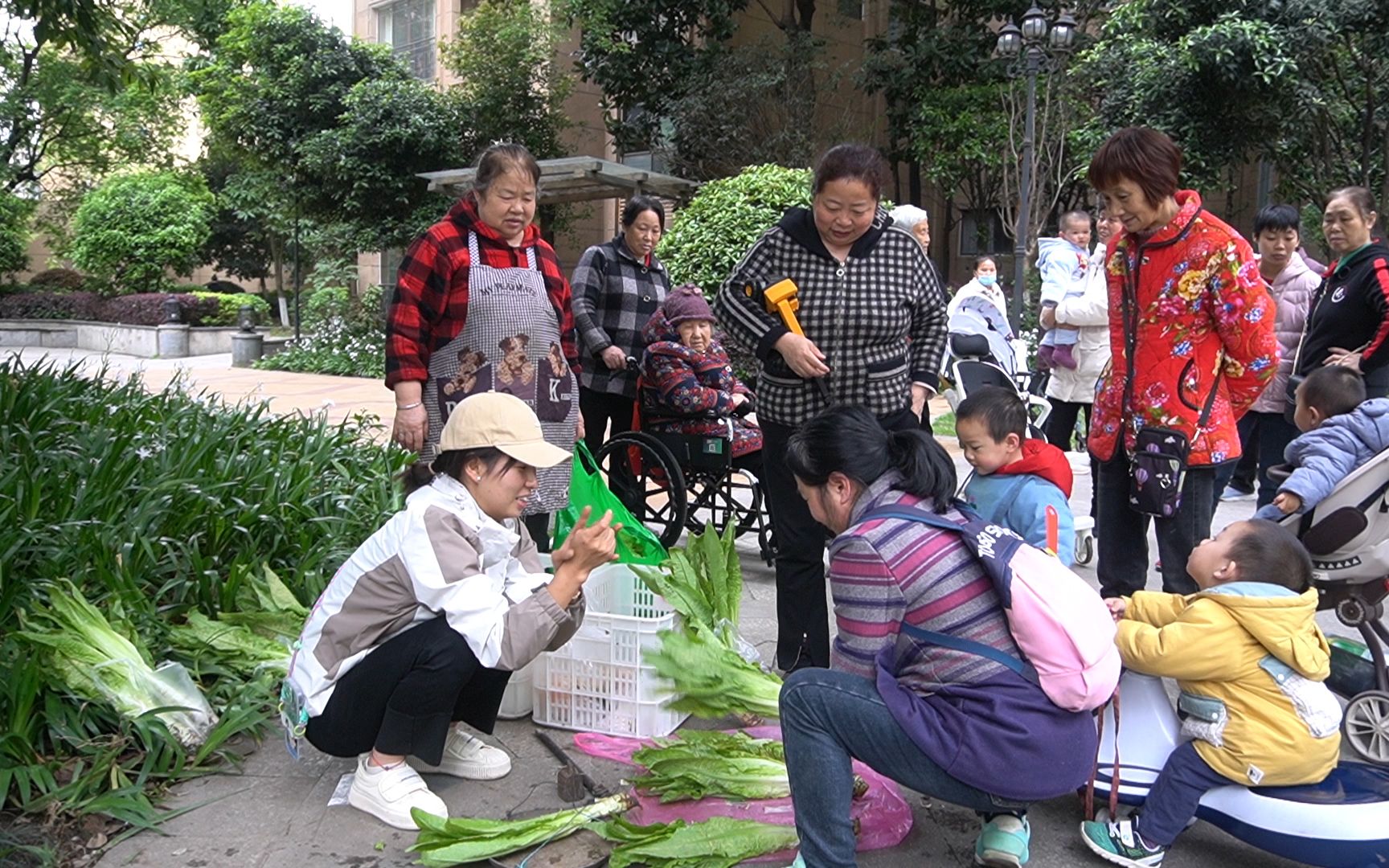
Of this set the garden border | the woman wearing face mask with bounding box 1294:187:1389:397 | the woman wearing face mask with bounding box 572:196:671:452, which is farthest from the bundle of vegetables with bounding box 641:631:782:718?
the garden border

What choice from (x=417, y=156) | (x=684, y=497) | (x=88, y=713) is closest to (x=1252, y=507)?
(x=684, y=497)

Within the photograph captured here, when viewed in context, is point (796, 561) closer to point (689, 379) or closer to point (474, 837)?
point (474, 837)

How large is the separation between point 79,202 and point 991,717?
29.0 metres

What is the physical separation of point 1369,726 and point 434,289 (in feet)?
10.8

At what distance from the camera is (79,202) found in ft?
86.7

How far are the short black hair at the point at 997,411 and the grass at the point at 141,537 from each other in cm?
247

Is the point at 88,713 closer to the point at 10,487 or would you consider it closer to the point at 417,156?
the point at 10,487

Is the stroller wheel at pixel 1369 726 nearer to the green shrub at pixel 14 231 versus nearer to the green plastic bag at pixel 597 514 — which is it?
the green plastic bag at pixel 597 514

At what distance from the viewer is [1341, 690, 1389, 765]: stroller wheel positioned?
11.2 feet


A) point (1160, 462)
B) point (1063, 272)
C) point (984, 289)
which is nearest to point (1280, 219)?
point (1063, 272)

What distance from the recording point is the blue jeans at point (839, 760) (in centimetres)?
247

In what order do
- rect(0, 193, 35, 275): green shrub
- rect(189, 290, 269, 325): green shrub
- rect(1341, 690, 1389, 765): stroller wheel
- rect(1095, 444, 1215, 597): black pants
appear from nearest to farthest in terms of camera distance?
rect(1341, 690, 1389, 765): stroller wheel
rect(1095, 444, 1215, 597): black pants
rect(189, 290, 269, 325): green shrub
rect(0, 193, 35, 275): green shrub

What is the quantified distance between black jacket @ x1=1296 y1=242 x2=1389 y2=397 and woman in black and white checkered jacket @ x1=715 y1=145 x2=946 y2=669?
8.38ft

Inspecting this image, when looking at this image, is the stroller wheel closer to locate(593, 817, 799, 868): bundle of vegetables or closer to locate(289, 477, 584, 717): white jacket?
locate(593, 817, 799, 868): bundle of vegetables
